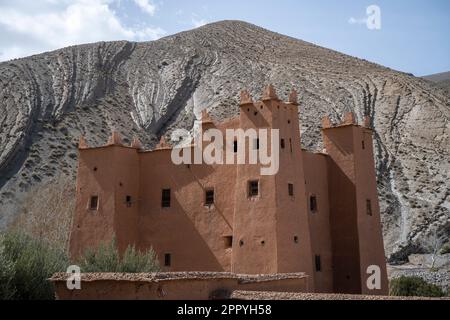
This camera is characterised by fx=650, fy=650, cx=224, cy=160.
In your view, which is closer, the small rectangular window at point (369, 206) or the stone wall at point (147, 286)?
the stone wall at point (147, 286)

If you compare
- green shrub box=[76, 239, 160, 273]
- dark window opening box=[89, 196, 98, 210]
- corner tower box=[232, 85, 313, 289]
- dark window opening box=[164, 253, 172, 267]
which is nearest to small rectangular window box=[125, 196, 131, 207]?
dark window opening box=[89, 196, 98, 210]

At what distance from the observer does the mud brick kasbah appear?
27891mm

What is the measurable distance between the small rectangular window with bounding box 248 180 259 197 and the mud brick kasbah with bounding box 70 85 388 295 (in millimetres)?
45

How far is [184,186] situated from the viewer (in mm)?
30688

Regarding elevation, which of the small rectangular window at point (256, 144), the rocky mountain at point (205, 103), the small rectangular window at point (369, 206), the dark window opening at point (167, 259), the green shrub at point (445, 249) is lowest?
the dark window opening at point (167, 259)

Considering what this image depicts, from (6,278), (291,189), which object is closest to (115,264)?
(6,278)

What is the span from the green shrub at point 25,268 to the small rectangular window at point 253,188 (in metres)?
9.05

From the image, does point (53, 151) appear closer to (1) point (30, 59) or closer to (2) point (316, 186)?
(1) point (30, 59)

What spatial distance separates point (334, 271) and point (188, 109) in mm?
39190

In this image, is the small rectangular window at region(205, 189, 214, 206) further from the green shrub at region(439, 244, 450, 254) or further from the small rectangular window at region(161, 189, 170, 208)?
the green shrub at region(439, 244, 450, 254)

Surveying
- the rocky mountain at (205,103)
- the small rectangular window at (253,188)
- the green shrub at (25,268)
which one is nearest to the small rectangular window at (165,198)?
the small rectangular window at (253,188)

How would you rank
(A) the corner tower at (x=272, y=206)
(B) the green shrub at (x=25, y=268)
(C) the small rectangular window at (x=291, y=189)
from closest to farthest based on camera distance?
(B) the green shrub at (x=25, y=268), (A) the corner tower at (x=272, y=206), (C) the small rectangular window at (x=291, y=189)

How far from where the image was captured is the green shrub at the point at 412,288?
116 feet

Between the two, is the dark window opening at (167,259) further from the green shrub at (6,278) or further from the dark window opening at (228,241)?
the green shrub at (6,278)
